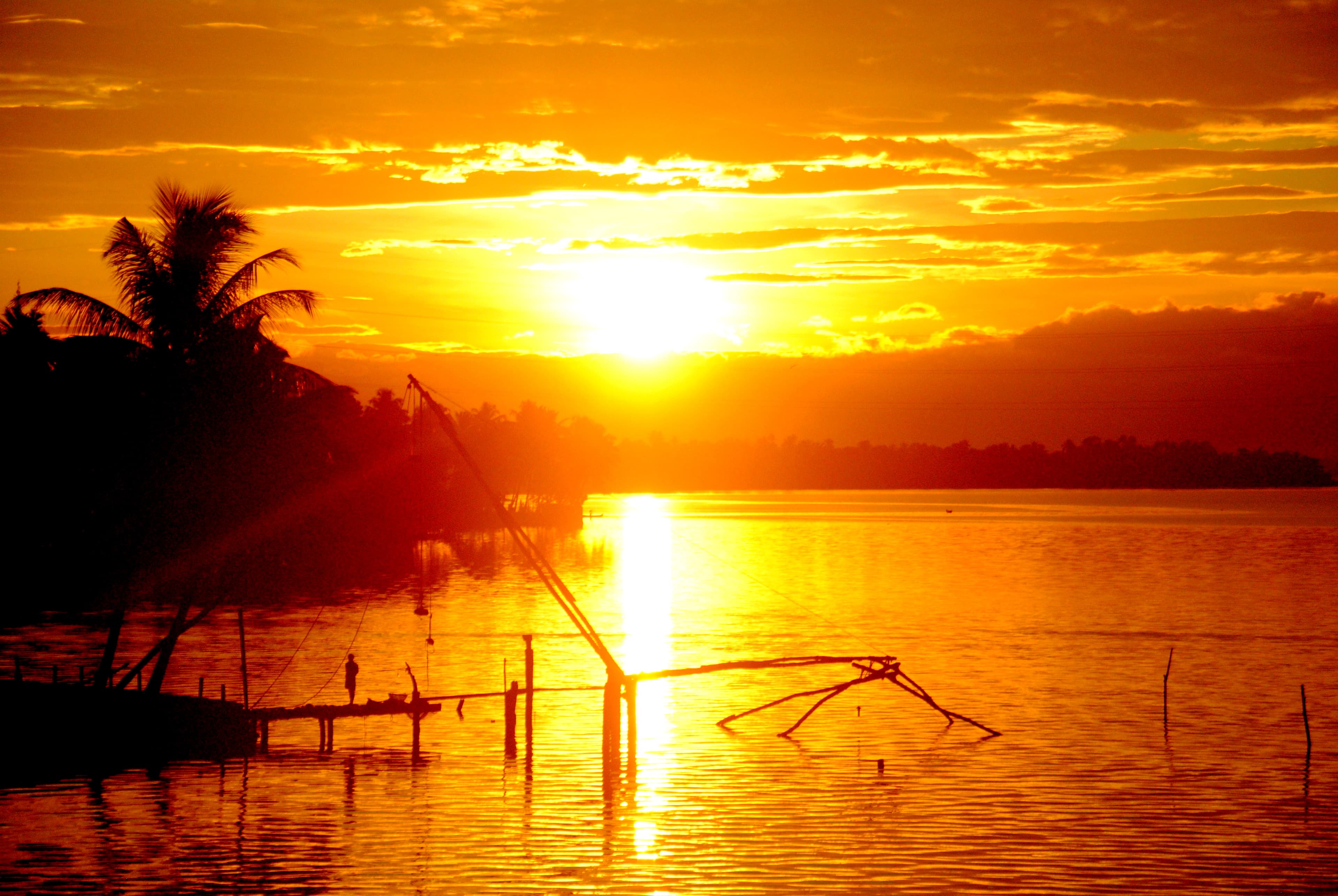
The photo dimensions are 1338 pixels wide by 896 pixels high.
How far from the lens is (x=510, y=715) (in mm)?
46875

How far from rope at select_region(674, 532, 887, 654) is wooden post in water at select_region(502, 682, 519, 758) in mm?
31751

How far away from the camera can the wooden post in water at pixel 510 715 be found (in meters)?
46.4

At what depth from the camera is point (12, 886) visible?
30.5 meters

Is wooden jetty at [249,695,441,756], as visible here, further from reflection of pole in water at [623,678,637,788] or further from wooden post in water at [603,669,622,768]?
reflection of pole in water at [623,678,637,788]

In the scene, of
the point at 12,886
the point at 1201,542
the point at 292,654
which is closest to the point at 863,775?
the point at 12,886

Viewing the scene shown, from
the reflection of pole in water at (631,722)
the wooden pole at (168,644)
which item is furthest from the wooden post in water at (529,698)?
the wooden pole at (168,644)

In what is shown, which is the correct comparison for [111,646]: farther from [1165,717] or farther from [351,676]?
[1165,717]

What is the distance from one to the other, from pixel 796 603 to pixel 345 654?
44.7 metres

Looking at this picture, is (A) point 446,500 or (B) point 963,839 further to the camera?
(A) point 446,500

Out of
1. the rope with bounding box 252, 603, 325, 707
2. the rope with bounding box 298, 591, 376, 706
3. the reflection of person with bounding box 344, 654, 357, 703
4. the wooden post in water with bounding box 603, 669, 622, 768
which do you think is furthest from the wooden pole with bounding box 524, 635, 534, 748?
the rope with bounding box 252, 603, 325, 707

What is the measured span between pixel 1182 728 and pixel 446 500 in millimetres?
150415

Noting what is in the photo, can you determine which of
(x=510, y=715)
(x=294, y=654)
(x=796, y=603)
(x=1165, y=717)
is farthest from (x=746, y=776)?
(x=796, y=603)

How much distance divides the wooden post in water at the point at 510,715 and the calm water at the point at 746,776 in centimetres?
115

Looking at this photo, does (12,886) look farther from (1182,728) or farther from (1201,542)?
(1201,542)
